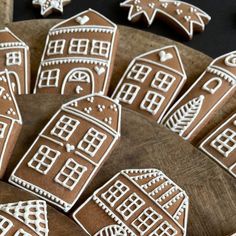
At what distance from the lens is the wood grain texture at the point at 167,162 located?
135 centimetres

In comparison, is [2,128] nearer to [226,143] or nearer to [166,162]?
[166,162]

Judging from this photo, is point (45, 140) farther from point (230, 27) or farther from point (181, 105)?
point (230, 27)

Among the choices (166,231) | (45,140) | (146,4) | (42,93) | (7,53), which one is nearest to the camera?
(166,231)

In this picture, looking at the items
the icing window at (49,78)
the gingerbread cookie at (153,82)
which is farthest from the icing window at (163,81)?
the icing window at (49,78)

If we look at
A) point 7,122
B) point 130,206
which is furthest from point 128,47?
point 130,206

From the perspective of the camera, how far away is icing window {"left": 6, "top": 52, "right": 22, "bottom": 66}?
1.60 meters

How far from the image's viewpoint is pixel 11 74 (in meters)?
1.58

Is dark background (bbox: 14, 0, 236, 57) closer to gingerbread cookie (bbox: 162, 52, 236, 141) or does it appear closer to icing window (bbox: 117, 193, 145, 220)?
gingerbread cookie (bbox: 162, 52, 236, 141)

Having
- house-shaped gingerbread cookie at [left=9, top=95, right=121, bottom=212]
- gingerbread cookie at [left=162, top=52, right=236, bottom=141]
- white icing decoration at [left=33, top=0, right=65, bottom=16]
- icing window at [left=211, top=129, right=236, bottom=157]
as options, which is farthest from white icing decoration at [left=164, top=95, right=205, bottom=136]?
white icing decoration at [left=33, top=0, right=65, bottom=16]

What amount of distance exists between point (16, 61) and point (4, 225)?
635 millimetres

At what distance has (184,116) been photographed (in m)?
1.53

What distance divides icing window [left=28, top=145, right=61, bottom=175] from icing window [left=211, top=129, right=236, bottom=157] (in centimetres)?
50

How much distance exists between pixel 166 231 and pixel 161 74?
0.56 metres

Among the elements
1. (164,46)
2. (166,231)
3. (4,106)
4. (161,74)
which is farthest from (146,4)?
(166,231)
